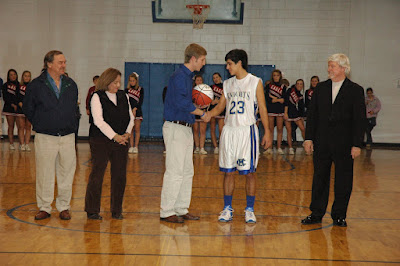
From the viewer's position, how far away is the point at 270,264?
4066 mm

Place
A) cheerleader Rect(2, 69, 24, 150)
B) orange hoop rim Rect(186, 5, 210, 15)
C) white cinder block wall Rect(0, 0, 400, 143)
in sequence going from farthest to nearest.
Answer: white cinder block wall Rect(0, 0, 400, 143)
orange hoop rim Rect(186, 5, 210, 15)
cheerleader Rect(2, 69, 24, 150)

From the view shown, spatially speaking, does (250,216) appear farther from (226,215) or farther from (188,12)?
(188,12)

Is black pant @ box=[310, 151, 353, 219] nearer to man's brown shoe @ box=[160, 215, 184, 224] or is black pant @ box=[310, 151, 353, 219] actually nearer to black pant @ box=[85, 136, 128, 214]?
man's brown shoe @ box=[160, 215, 184, 224]

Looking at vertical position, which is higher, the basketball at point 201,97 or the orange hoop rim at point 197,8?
the orange hoop rim at point 197,8

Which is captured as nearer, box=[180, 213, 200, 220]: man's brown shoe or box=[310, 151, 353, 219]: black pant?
box=[310, 151, 353, 219]: black pant

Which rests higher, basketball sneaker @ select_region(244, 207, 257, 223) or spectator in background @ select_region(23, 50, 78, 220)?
spectator in background @ select_region(23, 50, 78, 220)

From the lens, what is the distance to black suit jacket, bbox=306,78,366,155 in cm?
538

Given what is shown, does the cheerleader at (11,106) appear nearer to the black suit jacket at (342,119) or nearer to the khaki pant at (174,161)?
the khaki pant at (174,161)

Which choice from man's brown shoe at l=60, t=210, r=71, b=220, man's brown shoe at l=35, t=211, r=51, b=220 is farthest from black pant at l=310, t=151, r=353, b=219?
man's brown shoe at l=35, t=211, r=51, b=220

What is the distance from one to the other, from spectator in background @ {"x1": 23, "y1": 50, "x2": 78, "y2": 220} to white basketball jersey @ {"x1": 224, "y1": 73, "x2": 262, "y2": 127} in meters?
1.65

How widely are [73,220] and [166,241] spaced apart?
1241 millimetres

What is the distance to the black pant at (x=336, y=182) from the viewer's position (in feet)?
17.8

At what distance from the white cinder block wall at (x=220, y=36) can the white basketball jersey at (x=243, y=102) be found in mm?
9938

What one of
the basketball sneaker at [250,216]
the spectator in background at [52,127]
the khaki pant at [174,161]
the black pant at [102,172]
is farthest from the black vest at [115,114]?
the basketball sneaker at [250,216]
